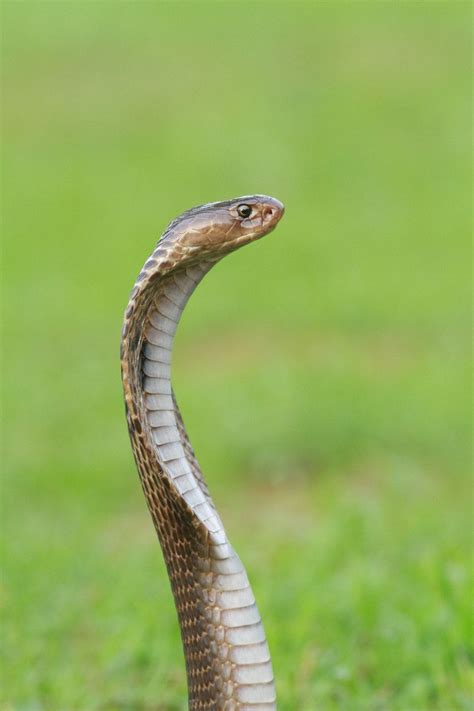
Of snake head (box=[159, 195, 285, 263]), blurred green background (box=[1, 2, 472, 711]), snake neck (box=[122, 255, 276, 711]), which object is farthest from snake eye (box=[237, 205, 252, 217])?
blurred green background (box=[1, 2, 472, 711])

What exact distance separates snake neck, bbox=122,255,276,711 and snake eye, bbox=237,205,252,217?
122 millimetres

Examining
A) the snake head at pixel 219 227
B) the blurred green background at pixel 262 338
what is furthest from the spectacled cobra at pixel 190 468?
the blurred green background at pixel 262 338

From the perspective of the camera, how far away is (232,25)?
21312 millimetres

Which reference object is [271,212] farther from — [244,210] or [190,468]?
[190,468]

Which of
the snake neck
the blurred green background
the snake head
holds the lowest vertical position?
the snake neck

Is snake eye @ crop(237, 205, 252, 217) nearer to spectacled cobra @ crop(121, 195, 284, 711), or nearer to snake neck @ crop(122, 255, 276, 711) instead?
spectacled cobra @ crop(121, 195, 284, 711)

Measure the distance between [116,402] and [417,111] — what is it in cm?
1046

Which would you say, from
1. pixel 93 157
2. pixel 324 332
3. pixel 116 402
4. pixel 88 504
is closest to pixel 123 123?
pixel 93 157

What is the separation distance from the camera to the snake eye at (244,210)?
88.7 inches

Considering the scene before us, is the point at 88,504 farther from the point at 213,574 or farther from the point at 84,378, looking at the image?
the point at 213,574

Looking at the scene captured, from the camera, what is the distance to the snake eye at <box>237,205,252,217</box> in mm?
2252

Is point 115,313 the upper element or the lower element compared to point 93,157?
lower

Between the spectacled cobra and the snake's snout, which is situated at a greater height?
the snake's snout

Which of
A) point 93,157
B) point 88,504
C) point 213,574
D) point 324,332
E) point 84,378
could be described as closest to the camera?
point 213,574
